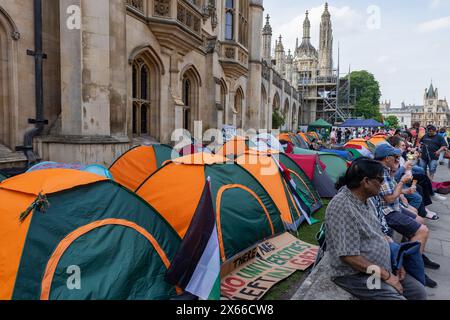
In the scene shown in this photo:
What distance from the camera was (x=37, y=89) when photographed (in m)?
7.23

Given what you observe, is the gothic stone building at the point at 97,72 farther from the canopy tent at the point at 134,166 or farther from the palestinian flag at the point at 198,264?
the palestinian flag at the point at 198,264

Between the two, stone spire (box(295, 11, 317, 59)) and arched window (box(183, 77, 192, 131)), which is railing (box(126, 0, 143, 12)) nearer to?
arched window (box(183, 77, 192, 131))

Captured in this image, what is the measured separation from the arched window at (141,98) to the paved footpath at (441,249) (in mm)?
8079

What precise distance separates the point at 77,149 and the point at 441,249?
6.99 metres

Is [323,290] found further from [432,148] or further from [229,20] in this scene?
[229,20]

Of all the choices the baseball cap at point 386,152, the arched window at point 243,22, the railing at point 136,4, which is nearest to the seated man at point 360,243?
the baseball cap at point 386,152

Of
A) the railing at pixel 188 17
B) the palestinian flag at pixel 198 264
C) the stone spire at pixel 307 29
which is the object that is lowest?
the palestinian flag at pixel 198 264

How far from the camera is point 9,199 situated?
3.36 metres

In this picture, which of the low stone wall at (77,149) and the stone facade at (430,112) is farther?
the stone facade at (430,112)

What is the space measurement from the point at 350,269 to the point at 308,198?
4780 mm

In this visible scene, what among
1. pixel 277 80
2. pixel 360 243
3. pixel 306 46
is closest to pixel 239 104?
pixel 360 243

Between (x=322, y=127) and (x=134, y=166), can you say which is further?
(x=322, y=127)

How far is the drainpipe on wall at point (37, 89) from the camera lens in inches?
278

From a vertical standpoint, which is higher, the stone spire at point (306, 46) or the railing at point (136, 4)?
the stone spire at point (306, 46)
